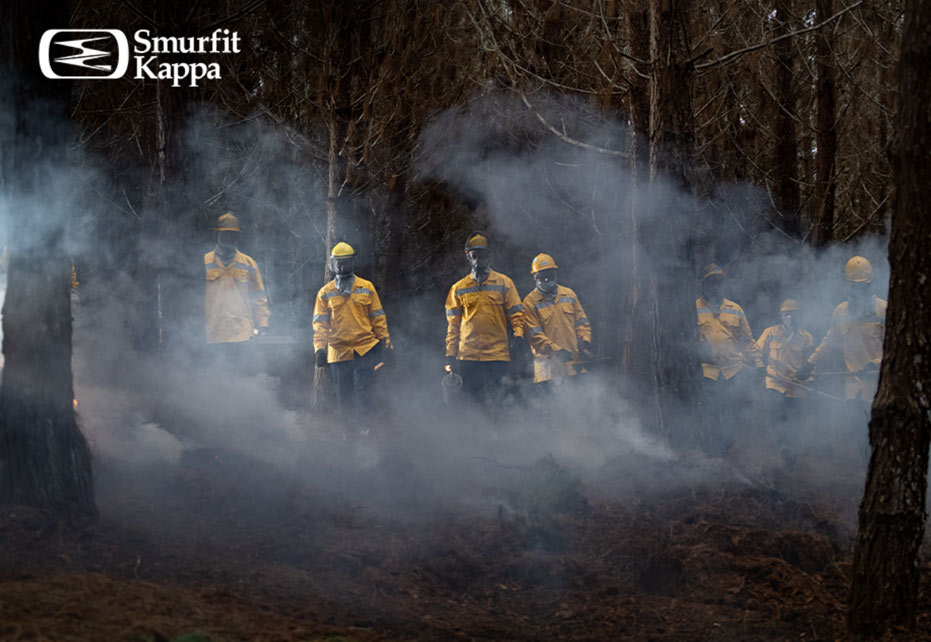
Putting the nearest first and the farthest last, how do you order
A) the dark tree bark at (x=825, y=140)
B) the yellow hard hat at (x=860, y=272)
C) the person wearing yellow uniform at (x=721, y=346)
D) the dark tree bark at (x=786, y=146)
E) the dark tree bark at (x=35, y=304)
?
the dark tree bark at (x=35, y=304), the yellow hard hat at (x=860, y=272), the person wearing yellow uniform at (x=721, y=346), the dark tree bark at (x=825, y=140), the dark tree bark at (x=786, y=146)

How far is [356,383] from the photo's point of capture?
8984mm

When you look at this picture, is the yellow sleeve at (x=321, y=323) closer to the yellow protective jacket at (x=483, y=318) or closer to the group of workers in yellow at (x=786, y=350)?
the yellow protective jacket at (x=483, y=318)

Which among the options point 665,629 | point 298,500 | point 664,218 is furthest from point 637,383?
point 665,629

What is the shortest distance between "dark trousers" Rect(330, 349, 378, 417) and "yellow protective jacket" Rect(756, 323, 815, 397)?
170 inches

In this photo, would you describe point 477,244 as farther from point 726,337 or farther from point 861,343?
point 861,343

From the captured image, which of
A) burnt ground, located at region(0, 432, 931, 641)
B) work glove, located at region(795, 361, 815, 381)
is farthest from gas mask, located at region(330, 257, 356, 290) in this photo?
work glove, located at region(795, 361, 815, 381)

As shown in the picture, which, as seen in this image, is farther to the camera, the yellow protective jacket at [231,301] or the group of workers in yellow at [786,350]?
the yellow protective jacket at [231,301]

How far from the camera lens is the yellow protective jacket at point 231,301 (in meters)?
9.10

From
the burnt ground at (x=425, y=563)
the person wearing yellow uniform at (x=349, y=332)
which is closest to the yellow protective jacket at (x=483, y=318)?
the person wearing yellow uniform at (x=349, y=332)

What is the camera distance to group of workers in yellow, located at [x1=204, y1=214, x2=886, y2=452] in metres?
8.95

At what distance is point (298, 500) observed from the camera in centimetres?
621

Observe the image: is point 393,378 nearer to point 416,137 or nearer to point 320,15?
point 416,137

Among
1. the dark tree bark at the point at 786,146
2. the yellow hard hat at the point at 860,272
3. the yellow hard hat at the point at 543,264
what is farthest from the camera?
the dark tree bark at the point at 786,146

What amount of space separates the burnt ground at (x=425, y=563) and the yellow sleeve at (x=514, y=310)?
2465 mm
